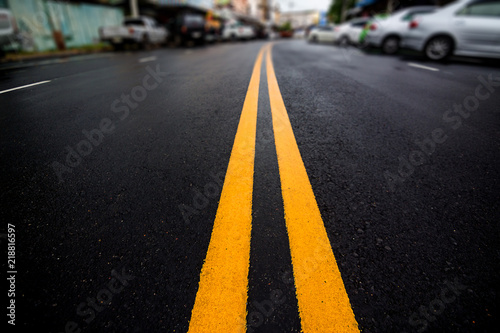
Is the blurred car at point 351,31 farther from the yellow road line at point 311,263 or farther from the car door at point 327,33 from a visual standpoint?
the yellow road line at point 311,263

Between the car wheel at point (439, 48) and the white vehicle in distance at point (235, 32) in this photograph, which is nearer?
the car wheel at point (439, 48)

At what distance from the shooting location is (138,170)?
1.80 meters

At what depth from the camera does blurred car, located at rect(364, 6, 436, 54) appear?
339 inches

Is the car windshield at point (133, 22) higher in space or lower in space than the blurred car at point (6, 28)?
higher

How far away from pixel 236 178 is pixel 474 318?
48.6 inches

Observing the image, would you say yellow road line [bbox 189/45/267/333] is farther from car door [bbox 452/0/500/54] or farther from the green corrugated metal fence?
the green corrugated metal fence

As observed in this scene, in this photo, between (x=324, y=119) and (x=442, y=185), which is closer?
(x=442, y=185)

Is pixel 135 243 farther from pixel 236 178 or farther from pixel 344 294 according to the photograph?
pixel 344 294

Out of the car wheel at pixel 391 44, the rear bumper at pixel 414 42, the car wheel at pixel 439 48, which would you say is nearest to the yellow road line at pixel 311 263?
the car wheel at pixel 439 48

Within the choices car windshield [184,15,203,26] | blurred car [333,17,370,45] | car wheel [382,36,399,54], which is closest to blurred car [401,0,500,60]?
car wheel [382,36,399,54]

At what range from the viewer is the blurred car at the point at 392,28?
28.2ft

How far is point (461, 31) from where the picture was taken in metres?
6.58

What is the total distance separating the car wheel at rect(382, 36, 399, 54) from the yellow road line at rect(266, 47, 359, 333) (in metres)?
10.0

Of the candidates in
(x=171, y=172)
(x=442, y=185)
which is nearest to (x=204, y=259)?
(x=171, y=172)
